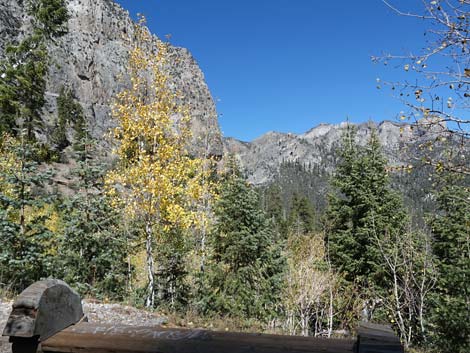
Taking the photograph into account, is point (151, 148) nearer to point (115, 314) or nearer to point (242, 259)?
point (115, 314)

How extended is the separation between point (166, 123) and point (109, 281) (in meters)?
3.91

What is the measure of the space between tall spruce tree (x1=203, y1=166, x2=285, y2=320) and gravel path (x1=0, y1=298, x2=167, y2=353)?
273 cm

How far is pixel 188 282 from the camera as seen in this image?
10016 mm

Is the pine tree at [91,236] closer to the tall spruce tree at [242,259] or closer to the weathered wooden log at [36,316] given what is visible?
the tall spruce tree at [242,259]

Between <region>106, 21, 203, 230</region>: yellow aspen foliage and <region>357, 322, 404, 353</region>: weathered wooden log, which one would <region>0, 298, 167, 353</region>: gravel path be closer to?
<region>106, 21, 203, 230</region>: yellow aspen foliage

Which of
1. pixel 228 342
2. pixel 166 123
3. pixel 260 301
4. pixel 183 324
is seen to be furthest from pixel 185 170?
pixel 228 342

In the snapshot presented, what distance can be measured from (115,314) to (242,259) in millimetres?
4392

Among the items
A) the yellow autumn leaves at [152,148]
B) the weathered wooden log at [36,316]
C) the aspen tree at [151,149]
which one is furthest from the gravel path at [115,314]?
the weathered wooden log at [36,316]

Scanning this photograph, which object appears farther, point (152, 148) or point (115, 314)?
point (152, 148)

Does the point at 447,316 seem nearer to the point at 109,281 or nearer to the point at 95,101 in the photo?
the point at 109,281

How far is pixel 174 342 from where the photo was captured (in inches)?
52.6

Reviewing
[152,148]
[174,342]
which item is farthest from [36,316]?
[152,148]

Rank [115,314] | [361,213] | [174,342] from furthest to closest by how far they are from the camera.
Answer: [361,213]
[115,314]
[174,342]

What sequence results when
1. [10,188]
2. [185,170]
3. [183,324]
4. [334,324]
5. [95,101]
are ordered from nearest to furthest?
[183,324] → [10,188] → [185,170] → [334,324] → [95,101]
